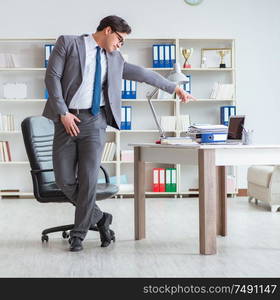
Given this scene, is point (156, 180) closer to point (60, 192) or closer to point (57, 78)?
point (60, 192)

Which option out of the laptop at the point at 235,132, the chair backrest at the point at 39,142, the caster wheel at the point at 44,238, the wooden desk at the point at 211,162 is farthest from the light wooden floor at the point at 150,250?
the laptop at the point at 235,132

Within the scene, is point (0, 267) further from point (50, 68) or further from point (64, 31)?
point (64, 31)

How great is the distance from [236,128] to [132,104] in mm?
3955

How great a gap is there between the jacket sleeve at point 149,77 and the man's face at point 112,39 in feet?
0.83

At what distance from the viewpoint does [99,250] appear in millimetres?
3920

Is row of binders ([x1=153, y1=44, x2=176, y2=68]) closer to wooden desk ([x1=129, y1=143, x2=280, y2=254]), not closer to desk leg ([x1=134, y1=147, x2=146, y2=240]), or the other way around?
desk leg ([x1=134, y1=147, x2=146, y2=240])

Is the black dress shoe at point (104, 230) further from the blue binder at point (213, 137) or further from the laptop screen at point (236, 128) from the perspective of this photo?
the laptop screen at point (236, 128)

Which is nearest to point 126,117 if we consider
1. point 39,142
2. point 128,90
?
point 128,90

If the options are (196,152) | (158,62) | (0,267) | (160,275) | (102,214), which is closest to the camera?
(160,275)

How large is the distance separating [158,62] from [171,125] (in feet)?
2.53

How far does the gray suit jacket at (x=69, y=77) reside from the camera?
3.75m

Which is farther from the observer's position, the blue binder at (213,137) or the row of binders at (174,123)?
the row of binders at (174,123)

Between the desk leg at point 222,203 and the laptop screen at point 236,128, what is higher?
the laptop screen at point 236,128

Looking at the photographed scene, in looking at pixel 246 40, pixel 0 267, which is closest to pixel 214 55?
pixel 246 40
